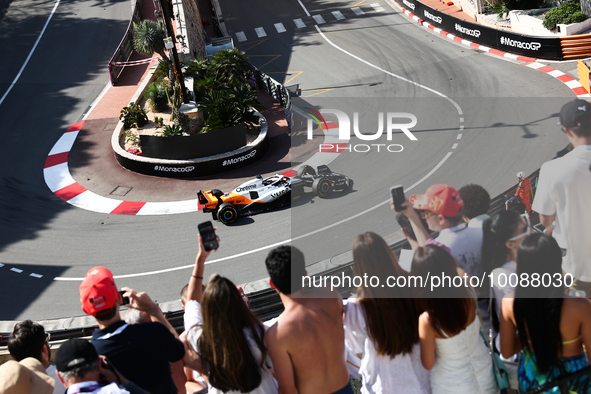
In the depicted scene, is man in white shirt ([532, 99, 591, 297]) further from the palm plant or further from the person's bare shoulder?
the palm plant

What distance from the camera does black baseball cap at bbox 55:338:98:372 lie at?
365 centimetres

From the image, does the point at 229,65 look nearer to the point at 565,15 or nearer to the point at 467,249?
the point at 565,15

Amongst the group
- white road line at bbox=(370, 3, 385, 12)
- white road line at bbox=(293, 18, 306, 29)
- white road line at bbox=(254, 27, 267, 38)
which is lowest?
white road line at bbox=(254, 27, 267, 38)

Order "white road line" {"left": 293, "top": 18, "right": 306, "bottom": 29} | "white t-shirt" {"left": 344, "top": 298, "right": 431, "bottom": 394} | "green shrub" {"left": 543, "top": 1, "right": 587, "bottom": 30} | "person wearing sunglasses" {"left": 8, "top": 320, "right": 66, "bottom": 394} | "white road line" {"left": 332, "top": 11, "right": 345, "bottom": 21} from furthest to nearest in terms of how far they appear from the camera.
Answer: "white road line" {"left": 332, "top": 11, "right": 345, "bottom": 21} < "white road line" {"left": 293, "top": 18, "right": 306, "bottom": 29} < "green shrub" {"left": 543, "top": 1, "right": 587, "bottom": 30} < "person wearing sunglasses" {"left": 8, "top": 320, "right": 66, "bottom": 394} < "white t-shirt" {"left": 344, "top": 298, "right": 431, "bottom": 394}

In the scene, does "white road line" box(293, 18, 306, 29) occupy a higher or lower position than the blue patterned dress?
lower

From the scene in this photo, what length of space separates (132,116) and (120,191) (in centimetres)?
399

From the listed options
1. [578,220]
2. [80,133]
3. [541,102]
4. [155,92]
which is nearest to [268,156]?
[155,92]

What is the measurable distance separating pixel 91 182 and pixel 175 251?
5562 mm

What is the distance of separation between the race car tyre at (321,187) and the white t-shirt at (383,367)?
380 inches

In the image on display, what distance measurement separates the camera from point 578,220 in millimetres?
4895

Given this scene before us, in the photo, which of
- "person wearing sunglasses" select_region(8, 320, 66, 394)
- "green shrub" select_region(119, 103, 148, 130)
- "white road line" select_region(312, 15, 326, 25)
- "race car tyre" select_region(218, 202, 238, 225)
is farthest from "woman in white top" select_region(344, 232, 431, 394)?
"white road line" select_region(312, 15, 326, 25)

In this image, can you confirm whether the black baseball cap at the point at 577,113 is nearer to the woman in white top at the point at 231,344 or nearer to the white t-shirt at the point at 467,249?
the white t-shirt at the point at 467,249

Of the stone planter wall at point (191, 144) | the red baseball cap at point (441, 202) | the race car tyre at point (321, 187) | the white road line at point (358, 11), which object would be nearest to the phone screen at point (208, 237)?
the red baseball cap at point (441, 202)

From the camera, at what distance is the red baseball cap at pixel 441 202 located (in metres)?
4.93
